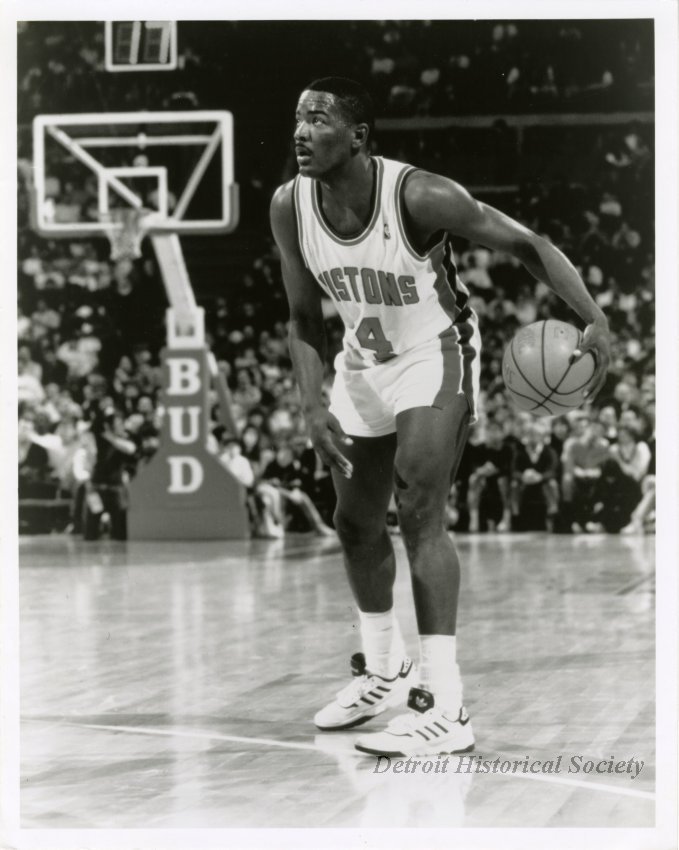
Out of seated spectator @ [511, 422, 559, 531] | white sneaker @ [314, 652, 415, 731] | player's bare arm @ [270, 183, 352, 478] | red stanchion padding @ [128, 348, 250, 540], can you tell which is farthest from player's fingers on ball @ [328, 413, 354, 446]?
seated spectator @ [511, 422, 559, 531]

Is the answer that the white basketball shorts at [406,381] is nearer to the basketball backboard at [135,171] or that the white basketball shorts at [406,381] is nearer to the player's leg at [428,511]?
the player's leg at [428,511]

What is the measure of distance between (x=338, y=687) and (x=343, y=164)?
228 centimetres

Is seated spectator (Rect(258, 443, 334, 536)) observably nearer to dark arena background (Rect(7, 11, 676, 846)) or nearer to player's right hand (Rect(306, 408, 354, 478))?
dark arena background (Rect(7, 11, 676, 846))

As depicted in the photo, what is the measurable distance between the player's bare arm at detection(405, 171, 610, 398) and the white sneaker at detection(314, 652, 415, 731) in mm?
1495

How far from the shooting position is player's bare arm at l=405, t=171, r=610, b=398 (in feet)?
14.4

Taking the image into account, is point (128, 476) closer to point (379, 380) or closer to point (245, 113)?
point (245, 113)

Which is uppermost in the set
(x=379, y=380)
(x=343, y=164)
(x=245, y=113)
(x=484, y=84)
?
(x=484, y=84)

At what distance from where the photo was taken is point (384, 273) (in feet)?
15.2

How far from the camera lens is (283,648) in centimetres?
645

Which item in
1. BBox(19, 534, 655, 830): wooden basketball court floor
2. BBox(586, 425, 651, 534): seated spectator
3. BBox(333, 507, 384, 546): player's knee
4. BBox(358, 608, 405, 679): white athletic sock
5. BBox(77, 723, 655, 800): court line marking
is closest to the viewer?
BBox(19, 534, 655, 830): wooden basketball court floor

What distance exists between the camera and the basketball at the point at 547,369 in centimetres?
454

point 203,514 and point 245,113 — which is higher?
point 245,113
